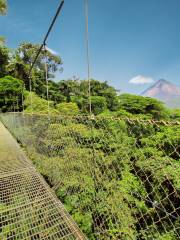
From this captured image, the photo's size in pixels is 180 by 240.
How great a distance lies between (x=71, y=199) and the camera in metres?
1.57

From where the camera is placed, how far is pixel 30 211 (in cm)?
137

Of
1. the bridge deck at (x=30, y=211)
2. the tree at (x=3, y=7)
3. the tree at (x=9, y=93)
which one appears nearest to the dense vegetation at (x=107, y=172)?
the bridge deck at (x=30, y=211)

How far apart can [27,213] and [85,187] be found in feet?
1.40

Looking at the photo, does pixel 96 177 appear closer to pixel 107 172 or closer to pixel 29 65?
pixel 107 172

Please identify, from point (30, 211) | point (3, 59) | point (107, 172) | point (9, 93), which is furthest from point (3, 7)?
point (30, 211)

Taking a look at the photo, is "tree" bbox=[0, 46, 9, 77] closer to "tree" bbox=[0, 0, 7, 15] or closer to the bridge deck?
"tree" bbox=[0, 0, 7, 15]

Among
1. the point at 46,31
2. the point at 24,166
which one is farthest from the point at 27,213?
the point at 46,31

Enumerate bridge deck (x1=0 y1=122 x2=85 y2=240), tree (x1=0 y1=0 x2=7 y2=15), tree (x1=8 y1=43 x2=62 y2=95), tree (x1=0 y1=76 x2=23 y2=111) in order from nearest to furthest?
bridge deck (x1=0 y1=122 x2=85 y2=240) → tree (x1=0 y1=0 x2=7 y2=15) → tree (x1=0 y1=76 x2=23 y2=111) → tree (x1=8 y1=43 x2=62 y2=95)

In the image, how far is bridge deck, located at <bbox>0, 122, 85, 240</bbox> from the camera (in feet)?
3.80

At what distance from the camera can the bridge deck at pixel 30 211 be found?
3.80ft

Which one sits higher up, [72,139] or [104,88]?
[104,88]

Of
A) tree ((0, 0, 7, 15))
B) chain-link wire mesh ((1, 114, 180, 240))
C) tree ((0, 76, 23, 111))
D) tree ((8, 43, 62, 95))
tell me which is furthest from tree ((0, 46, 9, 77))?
chain-link wire mesh ((1, 114, 180, 240))

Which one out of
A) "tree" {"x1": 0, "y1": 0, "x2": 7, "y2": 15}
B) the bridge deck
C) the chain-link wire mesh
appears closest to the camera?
the bridge deck

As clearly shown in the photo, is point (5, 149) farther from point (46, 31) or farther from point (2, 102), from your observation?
point (2, 102)
